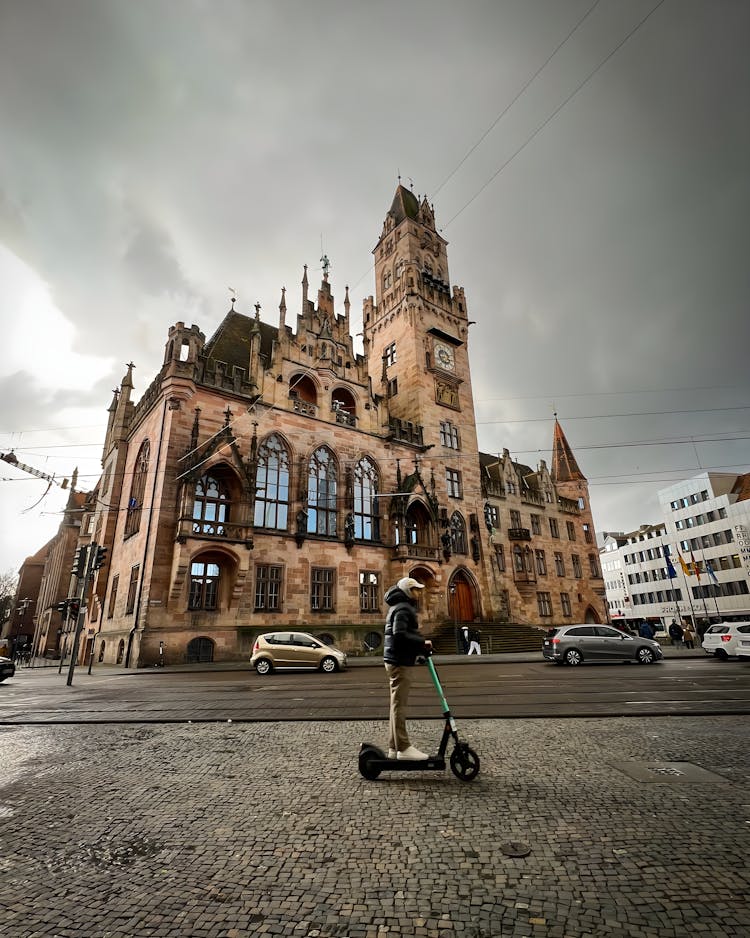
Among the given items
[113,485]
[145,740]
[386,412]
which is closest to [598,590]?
[386,412]

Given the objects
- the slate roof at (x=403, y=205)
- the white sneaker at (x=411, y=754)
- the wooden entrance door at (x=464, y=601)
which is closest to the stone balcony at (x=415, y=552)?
the wooden entrance door at (x=464, y=601)

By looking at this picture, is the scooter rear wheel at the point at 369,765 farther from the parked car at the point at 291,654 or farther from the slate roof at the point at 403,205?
the slate roof at the point at 403,205

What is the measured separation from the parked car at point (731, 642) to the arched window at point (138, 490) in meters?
26.1

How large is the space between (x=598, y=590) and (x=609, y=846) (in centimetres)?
4651

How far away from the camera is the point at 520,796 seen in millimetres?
3906

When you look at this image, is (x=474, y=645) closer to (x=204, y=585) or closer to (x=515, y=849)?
(x=204, y=585)

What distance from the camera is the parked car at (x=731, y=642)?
781 inches

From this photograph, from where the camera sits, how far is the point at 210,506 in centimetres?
2227

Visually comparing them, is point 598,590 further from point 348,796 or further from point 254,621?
point 348,796

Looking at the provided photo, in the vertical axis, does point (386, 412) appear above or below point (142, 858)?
above

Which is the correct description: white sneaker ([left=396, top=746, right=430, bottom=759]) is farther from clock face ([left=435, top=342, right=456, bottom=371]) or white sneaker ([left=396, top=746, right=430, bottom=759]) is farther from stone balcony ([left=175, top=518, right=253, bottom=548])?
clock face ([left=435, top=342, right=456, bottom=371])

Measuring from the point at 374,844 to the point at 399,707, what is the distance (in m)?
1.44

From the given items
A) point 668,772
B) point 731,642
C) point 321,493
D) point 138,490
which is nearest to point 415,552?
point 321,493

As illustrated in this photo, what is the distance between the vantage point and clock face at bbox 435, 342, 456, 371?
36334 mm
